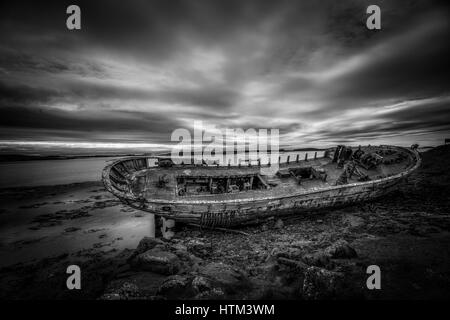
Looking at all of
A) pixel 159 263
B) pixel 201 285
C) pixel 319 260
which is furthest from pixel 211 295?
pixel 319 260

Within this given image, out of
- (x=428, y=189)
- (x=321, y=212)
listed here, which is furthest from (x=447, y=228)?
(x=428, y=189)

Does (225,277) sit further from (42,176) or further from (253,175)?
(42,176)

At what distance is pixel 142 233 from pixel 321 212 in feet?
39.6

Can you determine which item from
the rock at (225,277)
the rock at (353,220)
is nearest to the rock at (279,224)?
the rock at (353,220)

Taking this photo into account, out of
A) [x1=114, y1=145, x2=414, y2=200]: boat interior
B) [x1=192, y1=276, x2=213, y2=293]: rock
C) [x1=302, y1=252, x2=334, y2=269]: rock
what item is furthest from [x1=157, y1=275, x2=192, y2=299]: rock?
[x1=114, y1=145, x2=414, y2=200]: boat interior

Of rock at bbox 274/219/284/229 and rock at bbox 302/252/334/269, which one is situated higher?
rock at bbox 302/252/334/269

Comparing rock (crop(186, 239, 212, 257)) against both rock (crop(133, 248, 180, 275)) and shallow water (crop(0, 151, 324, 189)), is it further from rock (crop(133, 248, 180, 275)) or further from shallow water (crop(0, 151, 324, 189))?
shallow water (crop(0, 151, 324, 189))

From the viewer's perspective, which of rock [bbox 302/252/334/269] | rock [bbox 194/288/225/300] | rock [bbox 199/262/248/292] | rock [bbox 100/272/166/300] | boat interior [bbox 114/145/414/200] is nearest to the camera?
rock [bbox 194/288/225/300]

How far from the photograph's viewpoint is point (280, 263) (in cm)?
605

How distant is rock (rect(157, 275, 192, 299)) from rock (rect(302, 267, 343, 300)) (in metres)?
3.11

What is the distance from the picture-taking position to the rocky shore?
4816mm

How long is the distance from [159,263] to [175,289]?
179 cm

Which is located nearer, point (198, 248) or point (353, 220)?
point (198, 248)
